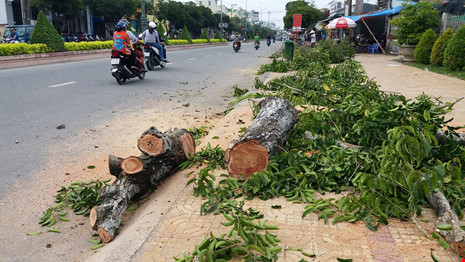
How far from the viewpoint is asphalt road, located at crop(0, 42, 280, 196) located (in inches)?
193

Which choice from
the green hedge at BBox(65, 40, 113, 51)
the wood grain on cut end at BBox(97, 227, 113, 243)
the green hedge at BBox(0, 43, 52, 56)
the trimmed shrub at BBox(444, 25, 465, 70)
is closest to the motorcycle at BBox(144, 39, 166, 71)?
the green hedge at BBox(0, 43, 52, 56)

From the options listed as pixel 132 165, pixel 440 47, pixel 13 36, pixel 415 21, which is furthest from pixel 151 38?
pixel 13 36

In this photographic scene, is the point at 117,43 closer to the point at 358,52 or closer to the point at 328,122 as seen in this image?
the point at 328,122

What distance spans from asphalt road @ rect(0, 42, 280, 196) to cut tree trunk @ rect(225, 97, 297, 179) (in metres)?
2.26

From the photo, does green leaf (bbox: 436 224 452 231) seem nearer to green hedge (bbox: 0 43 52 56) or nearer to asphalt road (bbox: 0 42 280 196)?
asphalt road (bbox: 0 42 280 196)

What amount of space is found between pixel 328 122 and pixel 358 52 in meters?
24.8

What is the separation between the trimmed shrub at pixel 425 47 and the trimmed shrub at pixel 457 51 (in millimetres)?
2734

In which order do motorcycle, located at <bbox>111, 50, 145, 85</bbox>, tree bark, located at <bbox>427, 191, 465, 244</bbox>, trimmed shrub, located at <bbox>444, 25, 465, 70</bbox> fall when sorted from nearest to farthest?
tree bark, located at <bbox>427, 191, 465, 244</bbox> → motorcycle, located at <bbox>111, 50, 145, 85</bbox> → trimmed shrub, located at <bbox>444, 25, 465, 70</bbox>

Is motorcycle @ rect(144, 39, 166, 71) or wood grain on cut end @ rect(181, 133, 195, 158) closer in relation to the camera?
wood grain on cut end @ rect(181, 133, 195, 158)

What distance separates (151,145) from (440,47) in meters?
14.0

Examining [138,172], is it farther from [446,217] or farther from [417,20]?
[417,20]

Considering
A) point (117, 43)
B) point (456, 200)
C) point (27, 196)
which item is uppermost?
point (117, 43)

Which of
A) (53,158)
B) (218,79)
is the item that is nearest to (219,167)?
(53,158)

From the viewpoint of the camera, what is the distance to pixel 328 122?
4.70 m
